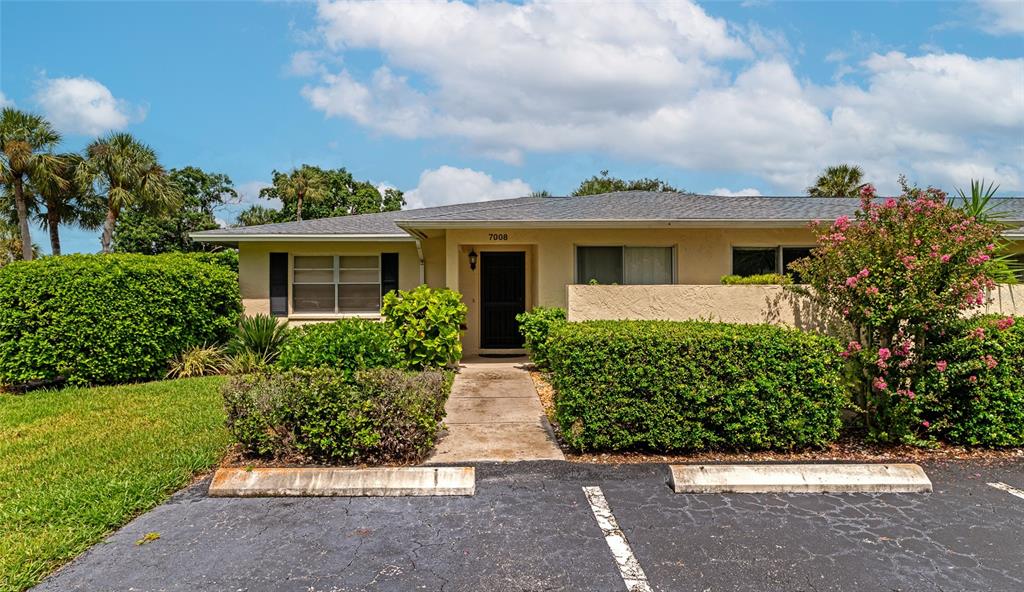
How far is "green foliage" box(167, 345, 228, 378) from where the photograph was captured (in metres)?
9.38

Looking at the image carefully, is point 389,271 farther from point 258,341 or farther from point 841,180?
point 841,180

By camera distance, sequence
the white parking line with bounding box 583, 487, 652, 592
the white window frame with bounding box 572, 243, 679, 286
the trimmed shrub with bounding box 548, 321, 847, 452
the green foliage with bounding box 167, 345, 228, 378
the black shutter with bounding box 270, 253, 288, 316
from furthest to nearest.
Result: the black shutter with bounding box 270, 253, 288, 316 → the white window frame with bounding box 572, 243, 679, 286 → the green foliage with bounding box 167, 345, 228, 378 → the trimmed shrub with bounding box 548, 321, 847, 452 → the white parking line with bounding box 583, 487, 652, 592

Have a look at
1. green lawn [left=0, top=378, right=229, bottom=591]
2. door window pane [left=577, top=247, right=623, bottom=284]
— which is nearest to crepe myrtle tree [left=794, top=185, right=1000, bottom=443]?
door window pane [left=577, top=247, right=623, bottom=284]

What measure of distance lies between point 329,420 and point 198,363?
627 cm

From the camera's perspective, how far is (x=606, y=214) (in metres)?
9.69

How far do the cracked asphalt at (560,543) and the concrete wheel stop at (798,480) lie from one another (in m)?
0.11

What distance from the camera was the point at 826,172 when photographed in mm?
23047

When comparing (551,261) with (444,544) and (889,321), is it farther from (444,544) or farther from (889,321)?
(444,544)

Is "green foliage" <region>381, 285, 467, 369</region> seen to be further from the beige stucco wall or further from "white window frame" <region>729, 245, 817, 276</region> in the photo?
"white window frame" <region>729, 245, 817, 276</region>

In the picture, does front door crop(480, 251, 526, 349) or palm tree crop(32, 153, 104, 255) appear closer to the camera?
front door crop(480, 251, 526, 349)

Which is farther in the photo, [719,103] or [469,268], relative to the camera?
[719,103]

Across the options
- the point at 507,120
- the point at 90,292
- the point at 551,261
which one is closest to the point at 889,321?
the point at 551,261

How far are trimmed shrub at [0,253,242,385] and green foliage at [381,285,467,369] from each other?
388cm

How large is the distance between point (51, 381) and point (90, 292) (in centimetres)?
190
